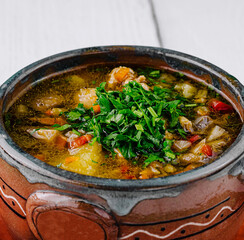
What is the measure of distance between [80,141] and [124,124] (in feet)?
0.71

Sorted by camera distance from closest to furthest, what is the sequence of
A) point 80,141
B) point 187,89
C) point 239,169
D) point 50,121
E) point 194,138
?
point 239,169
point 80,141
point 194,138
point 50,121
point 187,89

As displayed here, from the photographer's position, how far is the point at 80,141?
1.86m

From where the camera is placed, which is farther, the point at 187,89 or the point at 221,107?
the point at 187,89

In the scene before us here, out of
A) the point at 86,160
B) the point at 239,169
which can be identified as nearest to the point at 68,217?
the point at 86,160

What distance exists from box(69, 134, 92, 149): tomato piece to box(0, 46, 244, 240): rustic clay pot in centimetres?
35

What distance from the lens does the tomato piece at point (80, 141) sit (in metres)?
1.86

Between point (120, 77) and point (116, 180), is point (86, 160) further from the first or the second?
point (120, 77)

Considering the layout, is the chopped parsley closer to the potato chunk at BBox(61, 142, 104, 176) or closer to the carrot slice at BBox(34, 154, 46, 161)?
the potato chunk at BBox(61, 142, 104, 176)

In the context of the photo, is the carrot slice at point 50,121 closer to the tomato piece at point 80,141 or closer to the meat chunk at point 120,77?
the tomato piece at point 80,141

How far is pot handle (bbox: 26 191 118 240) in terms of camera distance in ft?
4.76

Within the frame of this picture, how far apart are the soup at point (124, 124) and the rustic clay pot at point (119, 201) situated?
228 millimetres

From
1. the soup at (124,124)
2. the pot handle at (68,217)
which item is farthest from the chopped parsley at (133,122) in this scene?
the pot handle at (68,217)

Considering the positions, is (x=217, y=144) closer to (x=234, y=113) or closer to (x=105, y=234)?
(x=234, y=113)

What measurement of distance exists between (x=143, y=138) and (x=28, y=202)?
1.85 feet
